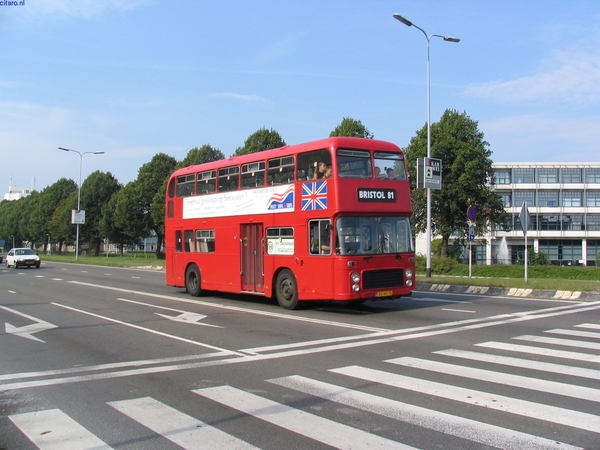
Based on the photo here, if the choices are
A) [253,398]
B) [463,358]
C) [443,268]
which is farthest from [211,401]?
[443,268]

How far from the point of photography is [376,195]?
13008mm

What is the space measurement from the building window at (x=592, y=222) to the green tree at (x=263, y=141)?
149 feet

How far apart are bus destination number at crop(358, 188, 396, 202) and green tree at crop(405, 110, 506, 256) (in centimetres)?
2918

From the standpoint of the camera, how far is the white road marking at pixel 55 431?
4664 mm

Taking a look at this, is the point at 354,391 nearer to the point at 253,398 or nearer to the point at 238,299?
the point at 253,398

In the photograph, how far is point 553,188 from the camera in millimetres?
72938

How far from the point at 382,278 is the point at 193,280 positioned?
7.78 metres

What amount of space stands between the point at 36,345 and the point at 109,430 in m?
5.40

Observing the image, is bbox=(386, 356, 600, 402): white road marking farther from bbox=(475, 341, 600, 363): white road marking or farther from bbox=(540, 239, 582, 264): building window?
bbox=(540, 239, 582, 264): building window

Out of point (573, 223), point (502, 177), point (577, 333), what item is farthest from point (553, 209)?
point (577, 333)

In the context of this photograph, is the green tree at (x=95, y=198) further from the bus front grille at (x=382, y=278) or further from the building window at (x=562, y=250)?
the bus front grille at (x=382, y=278)

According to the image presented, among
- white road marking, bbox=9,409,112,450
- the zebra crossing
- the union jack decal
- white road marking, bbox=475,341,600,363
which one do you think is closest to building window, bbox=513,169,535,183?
the union jack decal

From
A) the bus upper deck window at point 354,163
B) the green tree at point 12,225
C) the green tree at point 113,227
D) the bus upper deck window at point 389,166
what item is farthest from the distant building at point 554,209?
the green tree at point 12,225

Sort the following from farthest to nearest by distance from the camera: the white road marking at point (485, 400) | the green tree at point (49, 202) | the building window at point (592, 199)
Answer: the green tree at point (49, 202) < the building window at point (592, 199) < the white road marking at point (485, 400)
